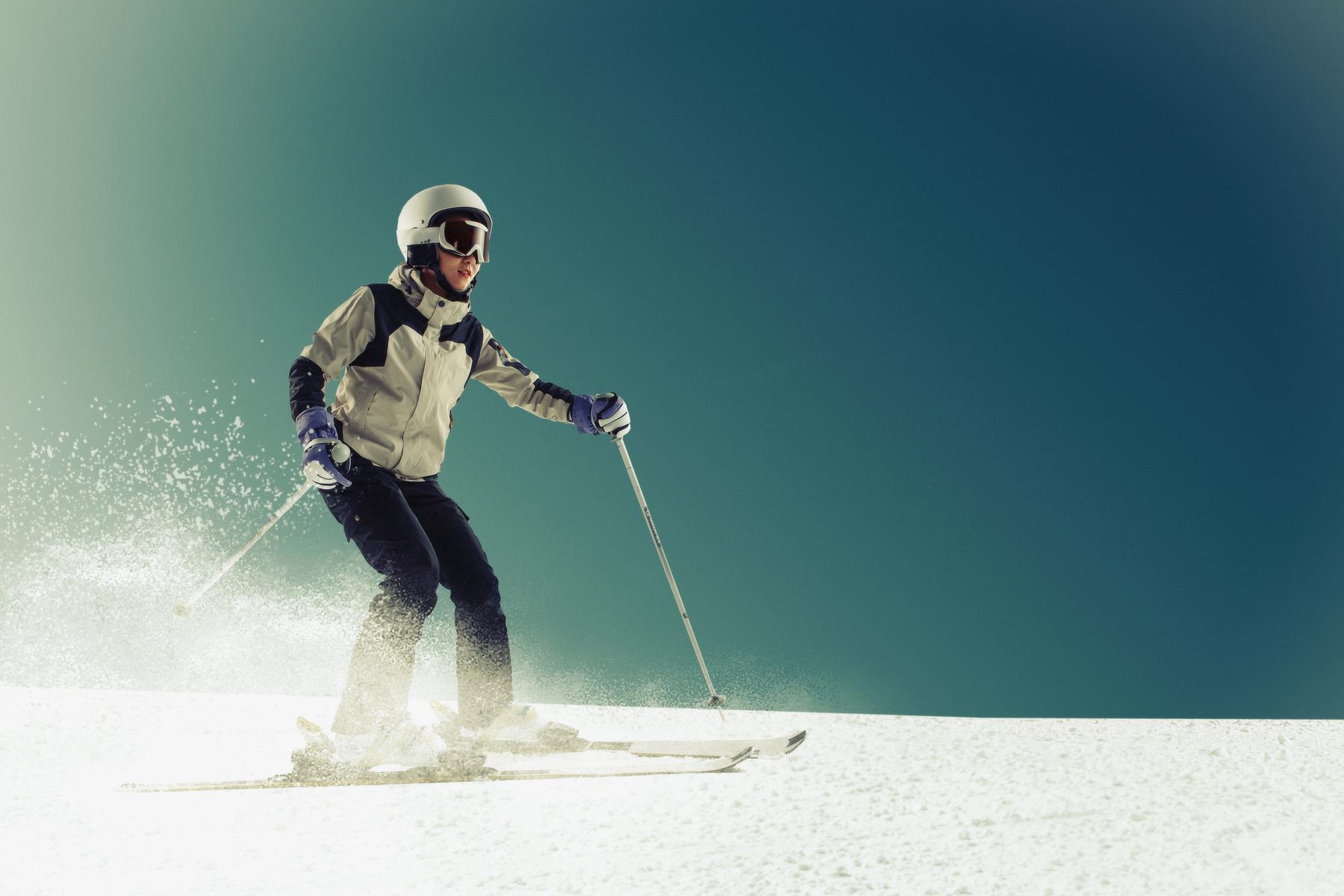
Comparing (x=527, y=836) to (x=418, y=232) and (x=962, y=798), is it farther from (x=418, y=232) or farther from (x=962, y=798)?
(x=418, y=232)

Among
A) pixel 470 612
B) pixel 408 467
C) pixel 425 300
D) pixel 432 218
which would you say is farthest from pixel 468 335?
pixel 470 612

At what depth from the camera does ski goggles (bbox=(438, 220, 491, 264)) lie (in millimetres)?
3799

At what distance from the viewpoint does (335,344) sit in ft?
12.0

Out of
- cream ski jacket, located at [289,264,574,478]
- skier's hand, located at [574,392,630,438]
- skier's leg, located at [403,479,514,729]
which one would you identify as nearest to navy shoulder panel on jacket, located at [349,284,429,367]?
cream ski jacket, located at [289,264,574,478]

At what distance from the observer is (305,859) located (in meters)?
2.75

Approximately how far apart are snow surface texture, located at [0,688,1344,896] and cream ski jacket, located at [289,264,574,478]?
4.03 ft

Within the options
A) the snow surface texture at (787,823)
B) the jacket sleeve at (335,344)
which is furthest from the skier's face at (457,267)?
the snow surface texture at (787,823)

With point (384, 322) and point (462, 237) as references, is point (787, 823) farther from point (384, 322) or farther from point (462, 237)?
point (462, 237)

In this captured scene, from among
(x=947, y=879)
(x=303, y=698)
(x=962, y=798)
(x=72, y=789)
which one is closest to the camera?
(x=947, y=879)

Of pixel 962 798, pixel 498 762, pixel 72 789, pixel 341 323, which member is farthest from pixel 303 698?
pixel 962 798

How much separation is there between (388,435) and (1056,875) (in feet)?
8.52

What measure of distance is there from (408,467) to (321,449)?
1.41 feet

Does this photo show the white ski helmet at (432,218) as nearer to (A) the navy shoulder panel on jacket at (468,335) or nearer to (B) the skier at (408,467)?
(B) the skier at (408,467)

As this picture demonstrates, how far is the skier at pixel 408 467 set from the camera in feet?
11.4
